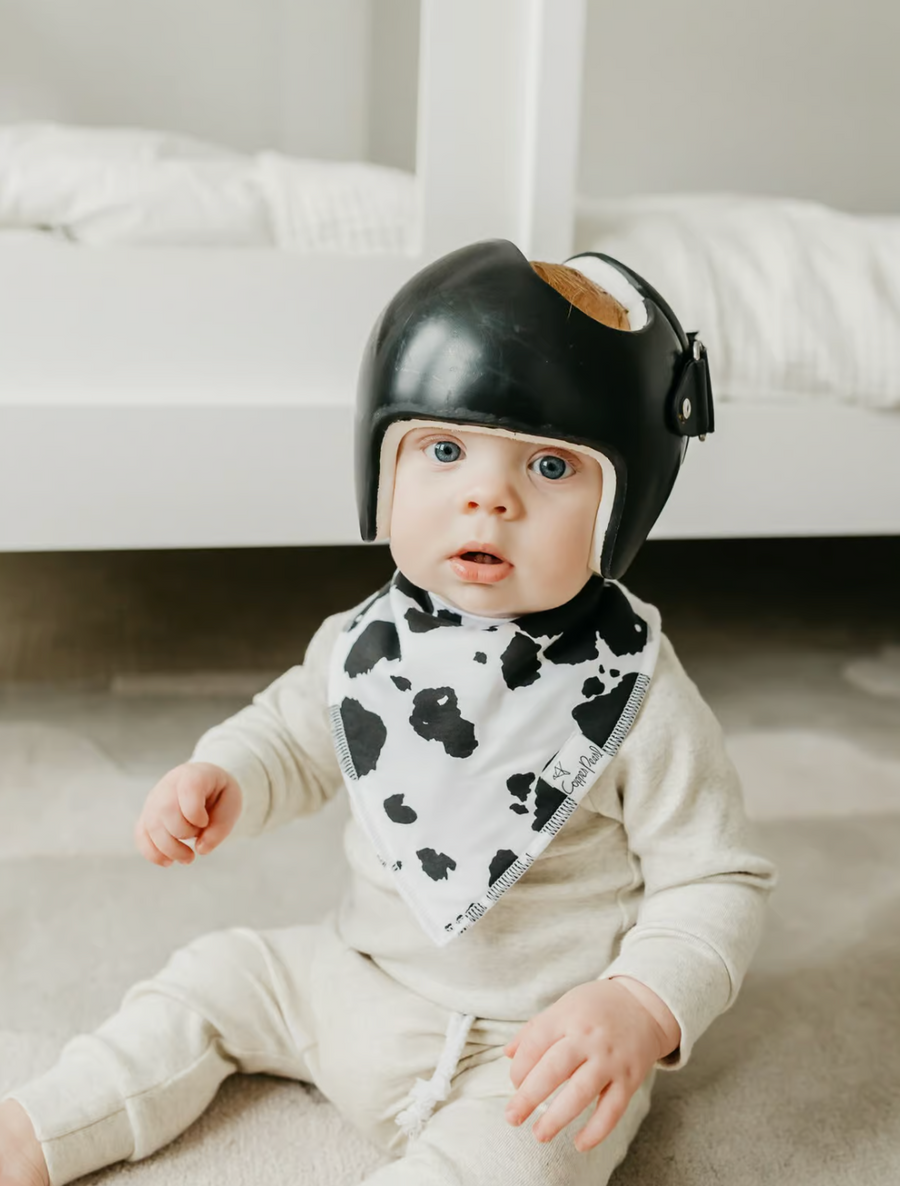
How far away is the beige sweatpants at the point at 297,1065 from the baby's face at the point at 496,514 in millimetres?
227

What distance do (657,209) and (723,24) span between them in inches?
38.0

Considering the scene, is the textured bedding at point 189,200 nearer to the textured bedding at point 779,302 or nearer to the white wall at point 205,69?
the textured bedding at point 779,302

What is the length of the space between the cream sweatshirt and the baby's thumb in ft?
0.03

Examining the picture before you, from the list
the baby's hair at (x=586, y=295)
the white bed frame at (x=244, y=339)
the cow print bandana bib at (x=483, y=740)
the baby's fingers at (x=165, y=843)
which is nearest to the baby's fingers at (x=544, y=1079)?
the cow print bandana bib at (x=483, y=740)

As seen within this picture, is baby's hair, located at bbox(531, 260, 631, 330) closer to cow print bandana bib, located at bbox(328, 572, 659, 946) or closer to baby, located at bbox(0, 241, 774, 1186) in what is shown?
baby, located at bbox(0, 241, 774, 1186)

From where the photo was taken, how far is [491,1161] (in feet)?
1.76

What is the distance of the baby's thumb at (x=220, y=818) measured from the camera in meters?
0.62

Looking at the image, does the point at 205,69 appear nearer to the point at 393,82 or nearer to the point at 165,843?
the point at 393,82

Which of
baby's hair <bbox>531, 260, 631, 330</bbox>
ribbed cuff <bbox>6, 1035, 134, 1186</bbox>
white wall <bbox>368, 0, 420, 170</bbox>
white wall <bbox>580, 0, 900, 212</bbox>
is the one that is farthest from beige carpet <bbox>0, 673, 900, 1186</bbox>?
white wall <bbox>580, 0, 900, 212</bbox>

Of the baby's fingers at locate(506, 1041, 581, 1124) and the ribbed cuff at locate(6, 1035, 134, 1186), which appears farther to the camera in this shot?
the ribbed cuff at locate(6, 1035, 134, 1186)

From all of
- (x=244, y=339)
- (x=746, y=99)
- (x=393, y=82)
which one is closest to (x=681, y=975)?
(x=244, y=339)

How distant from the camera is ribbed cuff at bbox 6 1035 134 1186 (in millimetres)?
582

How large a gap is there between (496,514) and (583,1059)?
0.24 meters

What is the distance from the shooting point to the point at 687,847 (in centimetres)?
59
